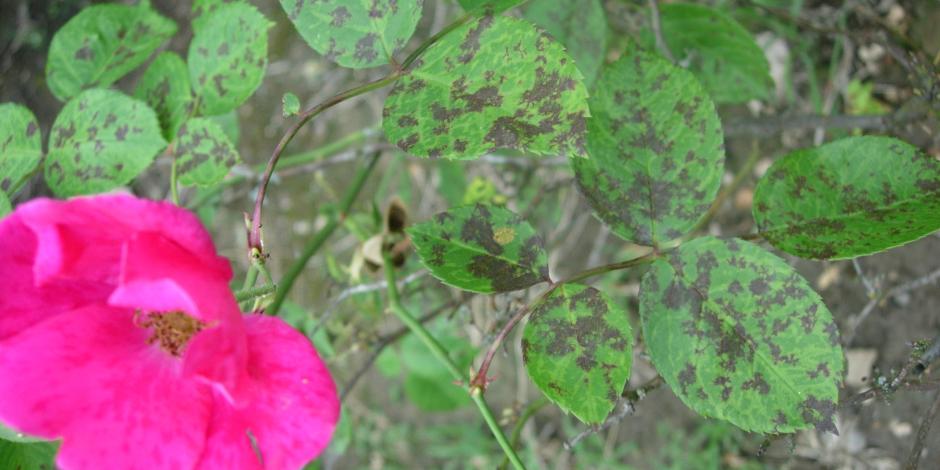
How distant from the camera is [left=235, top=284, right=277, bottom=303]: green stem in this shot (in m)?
0.72

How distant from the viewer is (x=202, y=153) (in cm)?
92

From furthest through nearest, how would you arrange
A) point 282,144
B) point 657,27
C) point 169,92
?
1. point 657,27
2. point 169,92
3. point 282,144

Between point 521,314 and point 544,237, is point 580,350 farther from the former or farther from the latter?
point 544,237

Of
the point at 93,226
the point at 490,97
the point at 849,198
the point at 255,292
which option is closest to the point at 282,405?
the point at 255,292

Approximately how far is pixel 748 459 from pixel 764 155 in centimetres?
75

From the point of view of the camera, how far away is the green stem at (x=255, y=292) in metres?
0.72

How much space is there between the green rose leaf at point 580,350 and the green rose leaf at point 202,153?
39 cm

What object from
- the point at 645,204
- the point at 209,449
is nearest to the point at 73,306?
the point at 209,449

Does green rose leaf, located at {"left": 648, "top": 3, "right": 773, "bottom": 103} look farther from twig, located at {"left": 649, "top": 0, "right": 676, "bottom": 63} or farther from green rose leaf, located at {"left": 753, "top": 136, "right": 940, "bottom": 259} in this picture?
green rose leaf, located at {"left": 753, "top": 136, "right": 940, "bottom": 259}

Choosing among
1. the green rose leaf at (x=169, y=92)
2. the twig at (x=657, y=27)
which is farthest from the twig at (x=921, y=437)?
the green rose leaf at (x=169, y=92)

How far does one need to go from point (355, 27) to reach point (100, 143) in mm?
336

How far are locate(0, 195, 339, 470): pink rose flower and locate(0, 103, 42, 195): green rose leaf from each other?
9.7 inches

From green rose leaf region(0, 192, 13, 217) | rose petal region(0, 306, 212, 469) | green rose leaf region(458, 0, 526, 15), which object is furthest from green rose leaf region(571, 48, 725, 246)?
green rose leaf region(0, 192, 13, 217)

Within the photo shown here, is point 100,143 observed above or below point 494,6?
below
